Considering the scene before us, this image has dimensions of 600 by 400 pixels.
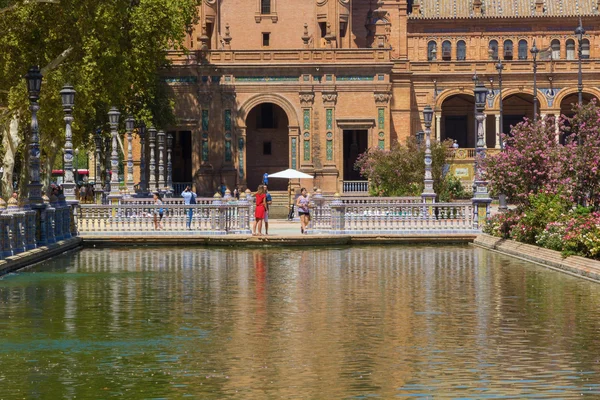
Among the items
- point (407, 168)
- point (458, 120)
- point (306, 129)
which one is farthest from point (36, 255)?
point (458, 120)

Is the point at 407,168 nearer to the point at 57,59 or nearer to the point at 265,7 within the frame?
the point at 57,59

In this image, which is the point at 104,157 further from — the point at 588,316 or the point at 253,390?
the point at 253,390

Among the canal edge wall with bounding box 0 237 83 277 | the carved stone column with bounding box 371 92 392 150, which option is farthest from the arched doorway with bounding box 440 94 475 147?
the canal edge wall with bounding box 0 237 83 277

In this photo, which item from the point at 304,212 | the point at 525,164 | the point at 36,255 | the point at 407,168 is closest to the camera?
the point at 36,255

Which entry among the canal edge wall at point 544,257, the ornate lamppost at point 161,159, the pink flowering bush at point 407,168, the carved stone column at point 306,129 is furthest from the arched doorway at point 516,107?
the canal edge wall at point 544,257

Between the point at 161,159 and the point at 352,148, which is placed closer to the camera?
the point at 161,159

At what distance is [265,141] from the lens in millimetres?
73938

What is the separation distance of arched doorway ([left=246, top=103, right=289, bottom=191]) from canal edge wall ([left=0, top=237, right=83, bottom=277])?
1545 inches

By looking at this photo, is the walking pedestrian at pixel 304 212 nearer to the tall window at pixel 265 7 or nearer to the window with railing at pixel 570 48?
the tall window at pixel 265 7

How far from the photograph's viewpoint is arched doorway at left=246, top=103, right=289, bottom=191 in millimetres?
72938

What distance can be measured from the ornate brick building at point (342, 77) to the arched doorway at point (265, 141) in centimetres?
6

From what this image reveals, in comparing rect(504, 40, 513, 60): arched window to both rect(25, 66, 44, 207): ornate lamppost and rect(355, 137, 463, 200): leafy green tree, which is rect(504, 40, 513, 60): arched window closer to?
rect(355, 137, 463, 200): leafy green tree

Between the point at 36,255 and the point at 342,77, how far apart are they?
142ft

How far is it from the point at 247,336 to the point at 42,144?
34.0 meters
